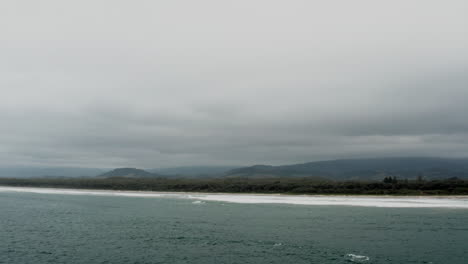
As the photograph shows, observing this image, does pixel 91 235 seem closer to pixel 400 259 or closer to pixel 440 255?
pixel 400 259

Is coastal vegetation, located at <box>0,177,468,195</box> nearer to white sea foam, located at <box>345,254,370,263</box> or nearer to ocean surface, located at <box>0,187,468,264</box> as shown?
ocean surface, located at <box>0,187,468,264</box>

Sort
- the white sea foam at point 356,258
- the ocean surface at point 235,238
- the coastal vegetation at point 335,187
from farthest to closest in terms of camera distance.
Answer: the coastal vegetation at point 335,187 → the ocean surface at point 235,238 → the white sea foam at point 356,258

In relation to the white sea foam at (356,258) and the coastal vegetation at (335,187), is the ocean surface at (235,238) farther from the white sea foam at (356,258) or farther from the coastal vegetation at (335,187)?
the coastal vegetation at (335,187)

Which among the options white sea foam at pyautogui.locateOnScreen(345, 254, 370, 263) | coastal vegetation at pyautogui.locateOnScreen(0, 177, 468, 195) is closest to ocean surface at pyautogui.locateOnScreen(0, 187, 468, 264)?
white sea foam at pyautogui.locateOnScreen(345, 254, 370, 263)

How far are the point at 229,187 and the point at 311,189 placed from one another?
26.8 meters

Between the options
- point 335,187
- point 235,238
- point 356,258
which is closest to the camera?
point 356,258

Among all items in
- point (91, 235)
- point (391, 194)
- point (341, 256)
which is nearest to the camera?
point (341, 256)

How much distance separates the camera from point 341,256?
26.9 m

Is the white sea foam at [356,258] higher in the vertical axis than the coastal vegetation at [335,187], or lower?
lower

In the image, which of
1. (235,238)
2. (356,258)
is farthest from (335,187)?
(356,258)

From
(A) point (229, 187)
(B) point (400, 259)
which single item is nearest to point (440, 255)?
(B) point (400, 259)

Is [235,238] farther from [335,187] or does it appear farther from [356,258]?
[335,187]

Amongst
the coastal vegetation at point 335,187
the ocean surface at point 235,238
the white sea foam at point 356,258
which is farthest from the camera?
the coastal vegetation at point 335,187

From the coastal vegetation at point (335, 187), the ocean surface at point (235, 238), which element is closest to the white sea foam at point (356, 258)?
the ocean surface at point (235, 238)
